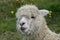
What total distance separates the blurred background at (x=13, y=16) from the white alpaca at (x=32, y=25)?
3113 millimetres

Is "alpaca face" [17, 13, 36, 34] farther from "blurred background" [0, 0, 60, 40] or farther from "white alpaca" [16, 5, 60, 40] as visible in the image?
"blurred background" [0, 0, 60, 40]

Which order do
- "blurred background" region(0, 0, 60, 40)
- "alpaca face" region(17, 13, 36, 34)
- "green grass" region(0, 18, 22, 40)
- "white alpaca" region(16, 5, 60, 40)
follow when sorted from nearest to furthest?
"alpaca face" region(17, 13, 36, 34)
"white alpaca" region(16, 5, 60, 40)
"green grass" region(0, 18, 22, 40)
"blurred background" region(0, 0, 60, 40)

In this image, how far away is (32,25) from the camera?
25.0 ft

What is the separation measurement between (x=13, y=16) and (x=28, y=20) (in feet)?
18.7

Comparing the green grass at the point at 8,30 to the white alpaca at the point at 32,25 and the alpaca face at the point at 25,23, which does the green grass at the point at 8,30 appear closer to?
the white alpaca at the point at 32,25

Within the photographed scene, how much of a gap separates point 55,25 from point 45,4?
199 cm

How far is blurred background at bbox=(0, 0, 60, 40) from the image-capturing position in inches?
462

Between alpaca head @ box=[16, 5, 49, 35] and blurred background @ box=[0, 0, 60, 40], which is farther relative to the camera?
blurred background @ box=[0, 0, 60, 40]

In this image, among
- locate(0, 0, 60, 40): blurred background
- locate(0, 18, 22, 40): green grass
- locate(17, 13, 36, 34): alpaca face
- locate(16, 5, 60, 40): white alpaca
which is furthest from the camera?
locate(0, 0, 60, 40): blurred background

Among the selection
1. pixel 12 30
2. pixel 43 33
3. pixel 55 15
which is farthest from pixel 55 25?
pixel 43 33

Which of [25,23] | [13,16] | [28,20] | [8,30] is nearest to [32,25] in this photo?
[28,20]

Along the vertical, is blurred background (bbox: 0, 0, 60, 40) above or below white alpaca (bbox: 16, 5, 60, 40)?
below

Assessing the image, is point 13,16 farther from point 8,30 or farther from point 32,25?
point 32,25

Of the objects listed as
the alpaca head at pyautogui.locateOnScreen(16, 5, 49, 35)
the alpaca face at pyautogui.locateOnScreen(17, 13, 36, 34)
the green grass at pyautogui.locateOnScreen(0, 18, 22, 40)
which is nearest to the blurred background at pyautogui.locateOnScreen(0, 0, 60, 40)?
the green grass at pyautogui.locateOnScreen(0, 18, 22, 40)
